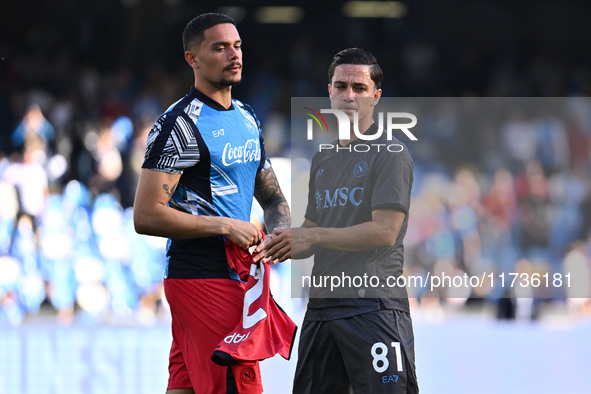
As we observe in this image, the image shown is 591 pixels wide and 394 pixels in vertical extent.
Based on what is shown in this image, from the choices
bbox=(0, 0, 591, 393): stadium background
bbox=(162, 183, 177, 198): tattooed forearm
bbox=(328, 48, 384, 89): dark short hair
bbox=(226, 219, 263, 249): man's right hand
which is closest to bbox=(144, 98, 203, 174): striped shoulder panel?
bbox=(162, 183, 177, 198): tattooed forearm

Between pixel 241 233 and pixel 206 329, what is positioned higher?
pixel 241 233

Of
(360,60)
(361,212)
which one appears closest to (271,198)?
(361,212)

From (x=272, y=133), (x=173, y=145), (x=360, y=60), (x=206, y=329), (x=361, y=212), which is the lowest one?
(x=206, y=329)

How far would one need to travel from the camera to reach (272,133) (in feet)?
44.3

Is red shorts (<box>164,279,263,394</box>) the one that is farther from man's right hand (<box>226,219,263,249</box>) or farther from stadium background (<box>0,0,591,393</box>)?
stadium background (<box>0,0,591,393</box>)

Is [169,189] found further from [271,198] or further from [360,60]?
[360,60]

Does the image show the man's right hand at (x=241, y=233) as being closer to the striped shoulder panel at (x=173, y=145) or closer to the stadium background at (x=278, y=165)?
the striped shoulder panel at (x=173, y=145)

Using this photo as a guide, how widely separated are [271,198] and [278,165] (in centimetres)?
764

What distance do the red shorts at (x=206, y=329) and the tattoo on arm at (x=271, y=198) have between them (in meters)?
0.41

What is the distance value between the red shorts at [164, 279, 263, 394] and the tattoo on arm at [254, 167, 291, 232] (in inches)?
16.0

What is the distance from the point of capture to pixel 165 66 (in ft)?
52.9

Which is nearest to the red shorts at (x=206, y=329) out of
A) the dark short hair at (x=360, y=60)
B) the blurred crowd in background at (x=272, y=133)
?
the dark short hair at (x=360, y=60)

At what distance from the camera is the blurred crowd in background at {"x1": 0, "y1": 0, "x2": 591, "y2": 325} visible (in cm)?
945

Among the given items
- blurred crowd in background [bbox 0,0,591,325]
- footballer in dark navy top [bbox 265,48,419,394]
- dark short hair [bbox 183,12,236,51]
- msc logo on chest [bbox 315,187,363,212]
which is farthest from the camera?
blurred crowd in background [bbox 0,0,591,325]
